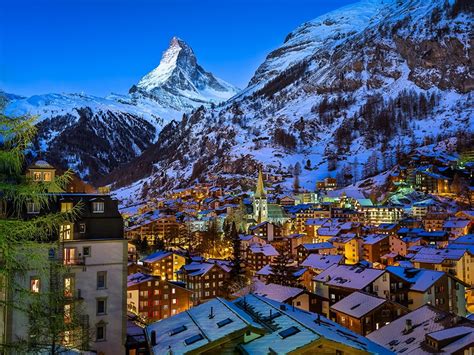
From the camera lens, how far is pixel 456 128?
16738cm

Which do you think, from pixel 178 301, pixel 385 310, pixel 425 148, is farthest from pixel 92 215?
pixel 425 148

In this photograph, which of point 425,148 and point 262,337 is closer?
point 262,337

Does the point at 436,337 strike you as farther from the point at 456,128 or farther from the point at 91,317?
the point at 456,128

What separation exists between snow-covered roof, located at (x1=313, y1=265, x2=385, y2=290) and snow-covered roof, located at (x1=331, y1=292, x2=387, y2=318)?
3929mm

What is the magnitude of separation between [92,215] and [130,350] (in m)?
6.07

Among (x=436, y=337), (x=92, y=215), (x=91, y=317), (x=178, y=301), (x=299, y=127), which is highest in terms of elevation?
(x=299, y=127)

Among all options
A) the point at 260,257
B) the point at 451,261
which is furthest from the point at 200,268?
the point at 451,261

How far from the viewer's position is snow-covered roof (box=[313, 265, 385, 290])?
129ft

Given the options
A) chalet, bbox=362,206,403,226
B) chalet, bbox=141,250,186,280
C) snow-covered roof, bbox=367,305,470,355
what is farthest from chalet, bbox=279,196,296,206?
snow-covered roof, bbox=367,305,470,355

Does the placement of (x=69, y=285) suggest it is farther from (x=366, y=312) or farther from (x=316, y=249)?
(x=316, y=249)

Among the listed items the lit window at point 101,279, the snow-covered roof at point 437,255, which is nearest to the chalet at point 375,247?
the snow-covered roof at point 437,255

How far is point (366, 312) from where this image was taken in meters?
31.6

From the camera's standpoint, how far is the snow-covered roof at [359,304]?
31.9 metres

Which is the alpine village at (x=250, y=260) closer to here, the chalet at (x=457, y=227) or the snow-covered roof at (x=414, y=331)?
the snow-covered roof at (x=414, y=331)
